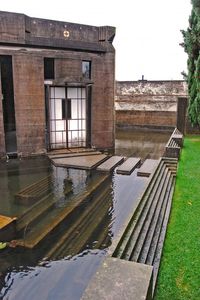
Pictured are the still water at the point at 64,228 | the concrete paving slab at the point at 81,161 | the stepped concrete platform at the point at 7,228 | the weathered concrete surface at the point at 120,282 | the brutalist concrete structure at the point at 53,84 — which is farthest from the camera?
the brutalist concrete structure at the point at 53,84

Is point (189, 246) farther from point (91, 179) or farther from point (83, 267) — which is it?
point (91, 179)

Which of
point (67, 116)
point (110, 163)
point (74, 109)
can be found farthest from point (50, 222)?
point (74, 109)

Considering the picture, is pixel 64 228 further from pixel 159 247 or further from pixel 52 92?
pixel 52 92

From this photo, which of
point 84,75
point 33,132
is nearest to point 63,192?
point 33,132

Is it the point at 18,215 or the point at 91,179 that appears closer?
the point at 18,215

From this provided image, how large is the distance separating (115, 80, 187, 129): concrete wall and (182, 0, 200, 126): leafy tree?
200 inches

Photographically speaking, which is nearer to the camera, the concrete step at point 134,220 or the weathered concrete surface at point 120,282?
the weathered concrete surface at point 120,282

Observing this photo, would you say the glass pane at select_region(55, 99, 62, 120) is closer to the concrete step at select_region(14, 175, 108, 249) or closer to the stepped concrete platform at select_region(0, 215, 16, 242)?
the concrete step at select_region(14, 175, 108, 249)

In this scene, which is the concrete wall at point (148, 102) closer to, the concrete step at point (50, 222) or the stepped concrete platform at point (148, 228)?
the stepped concrete platform at point (148, 228)

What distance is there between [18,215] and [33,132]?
18.7 feet

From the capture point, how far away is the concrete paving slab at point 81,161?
934cm

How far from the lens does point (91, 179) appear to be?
8.16m

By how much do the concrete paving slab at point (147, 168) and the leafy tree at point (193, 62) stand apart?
19.3 feet

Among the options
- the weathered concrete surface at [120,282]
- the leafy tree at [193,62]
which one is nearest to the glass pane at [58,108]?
the leafy tree at [193,62]
